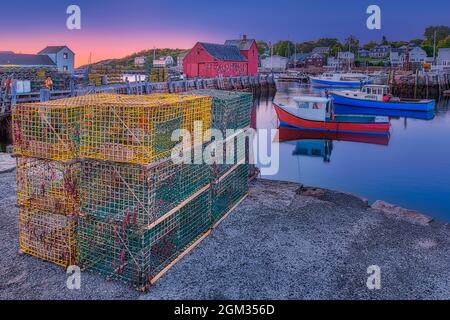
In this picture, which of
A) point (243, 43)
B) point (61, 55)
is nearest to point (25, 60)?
point (61, 55)

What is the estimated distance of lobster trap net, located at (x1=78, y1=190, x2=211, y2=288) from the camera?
22.9ft

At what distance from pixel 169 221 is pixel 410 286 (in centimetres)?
442

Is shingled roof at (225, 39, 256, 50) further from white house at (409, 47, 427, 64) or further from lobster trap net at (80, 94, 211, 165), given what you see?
white house at (409, 47, 427, 64)

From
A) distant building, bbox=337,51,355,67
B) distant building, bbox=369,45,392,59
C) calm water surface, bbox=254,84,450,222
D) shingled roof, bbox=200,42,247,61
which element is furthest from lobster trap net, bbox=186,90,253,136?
distant building, bbox=369,45,392,59

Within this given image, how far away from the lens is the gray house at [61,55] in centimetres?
6688

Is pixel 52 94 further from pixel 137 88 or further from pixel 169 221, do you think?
pixel 169 221

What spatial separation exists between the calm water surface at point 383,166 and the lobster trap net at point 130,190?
1136 centimetres

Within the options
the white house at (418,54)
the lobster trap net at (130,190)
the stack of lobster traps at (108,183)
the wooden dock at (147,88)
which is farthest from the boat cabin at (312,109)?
the white house at (418,54)

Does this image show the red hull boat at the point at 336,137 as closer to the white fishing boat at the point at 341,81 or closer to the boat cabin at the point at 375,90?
the boat cabin at the point at 375,90

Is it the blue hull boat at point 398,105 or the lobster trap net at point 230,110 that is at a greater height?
the blue hull boat at point 398,105

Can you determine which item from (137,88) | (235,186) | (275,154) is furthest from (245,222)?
(137,88)

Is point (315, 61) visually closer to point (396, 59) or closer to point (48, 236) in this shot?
point (396, 59)

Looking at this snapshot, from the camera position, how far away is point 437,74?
230 feet

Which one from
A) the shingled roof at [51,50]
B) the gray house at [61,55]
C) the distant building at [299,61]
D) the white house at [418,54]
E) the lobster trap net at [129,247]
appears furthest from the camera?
the distant building at [299,61]
